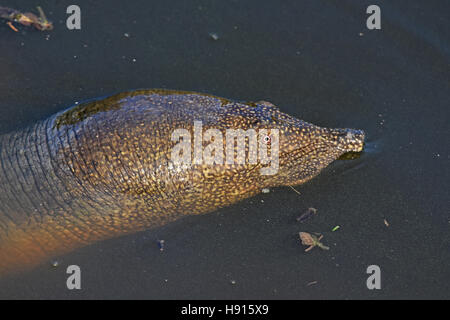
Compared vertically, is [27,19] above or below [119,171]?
above

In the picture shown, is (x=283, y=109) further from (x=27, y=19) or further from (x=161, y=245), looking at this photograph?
(x=27, y=19)

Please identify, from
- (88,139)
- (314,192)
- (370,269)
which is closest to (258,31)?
(314,192)

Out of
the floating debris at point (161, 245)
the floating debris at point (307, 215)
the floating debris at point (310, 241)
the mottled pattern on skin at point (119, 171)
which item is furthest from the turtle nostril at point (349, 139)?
the floating debris at point (161, 245)

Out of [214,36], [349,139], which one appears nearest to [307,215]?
[349,139]

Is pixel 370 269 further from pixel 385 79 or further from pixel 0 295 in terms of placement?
pixel 0 295

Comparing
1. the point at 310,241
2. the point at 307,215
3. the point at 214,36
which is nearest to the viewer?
the point at 310,241

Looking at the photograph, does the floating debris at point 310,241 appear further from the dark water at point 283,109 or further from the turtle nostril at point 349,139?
the turtle nostril at point 349,139
